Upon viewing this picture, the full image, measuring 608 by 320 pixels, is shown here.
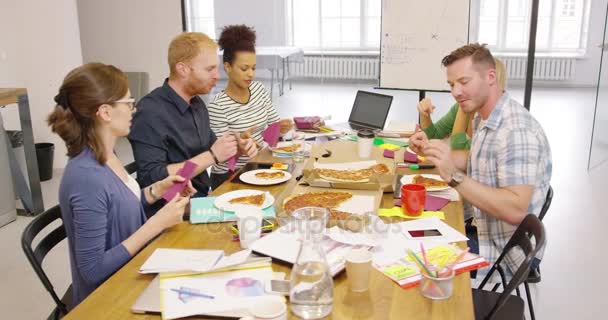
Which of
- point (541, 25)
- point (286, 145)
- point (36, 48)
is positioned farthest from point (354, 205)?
point (541, 25)

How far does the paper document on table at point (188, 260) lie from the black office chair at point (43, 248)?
408mm

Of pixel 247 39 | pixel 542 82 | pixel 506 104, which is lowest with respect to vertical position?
pixel 542 82

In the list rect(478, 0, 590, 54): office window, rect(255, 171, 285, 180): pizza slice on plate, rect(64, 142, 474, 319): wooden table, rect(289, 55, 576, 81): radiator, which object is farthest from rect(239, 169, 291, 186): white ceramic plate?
rect(478, 0, 590, 54): office window

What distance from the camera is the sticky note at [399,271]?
154 cm

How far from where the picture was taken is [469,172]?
7.65 ft

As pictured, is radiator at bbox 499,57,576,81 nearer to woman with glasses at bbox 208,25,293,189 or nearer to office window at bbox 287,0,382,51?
office window at bbox 287,0,382,51

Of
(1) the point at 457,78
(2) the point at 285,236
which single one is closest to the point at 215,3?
(1) the point at 457,78

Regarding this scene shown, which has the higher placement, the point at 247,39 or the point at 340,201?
the point at 247,39

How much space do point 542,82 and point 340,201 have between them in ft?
27.3

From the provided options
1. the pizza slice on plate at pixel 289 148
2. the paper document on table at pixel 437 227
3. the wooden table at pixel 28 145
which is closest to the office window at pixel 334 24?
the wooden table at pixel 28 145

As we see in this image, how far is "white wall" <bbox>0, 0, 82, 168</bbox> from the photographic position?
465cm

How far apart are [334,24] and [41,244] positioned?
595 centimetres

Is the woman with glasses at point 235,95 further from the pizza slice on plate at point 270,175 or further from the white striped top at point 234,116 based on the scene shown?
Answer: the pizza slice on plate at point 270,175

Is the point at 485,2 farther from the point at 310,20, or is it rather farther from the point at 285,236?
the point at 285,236
